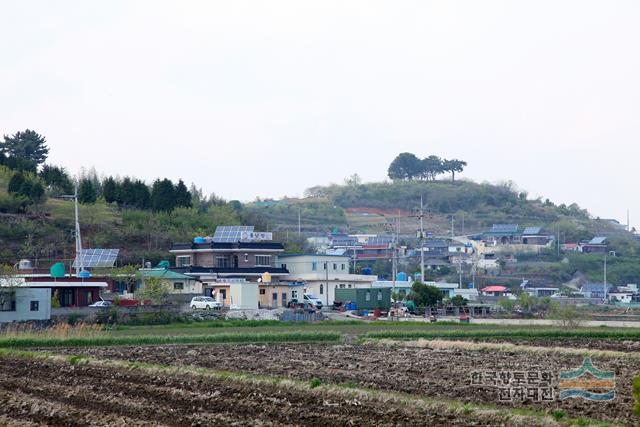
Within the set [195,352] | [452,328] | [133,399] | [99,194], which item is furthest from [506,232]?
[133,399]

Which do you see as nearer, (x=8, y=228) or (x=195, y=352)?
(x=195, y=352)

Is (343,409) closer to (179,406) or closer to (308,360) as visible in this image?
(179,406)

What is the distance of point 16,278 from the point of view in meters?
61.5

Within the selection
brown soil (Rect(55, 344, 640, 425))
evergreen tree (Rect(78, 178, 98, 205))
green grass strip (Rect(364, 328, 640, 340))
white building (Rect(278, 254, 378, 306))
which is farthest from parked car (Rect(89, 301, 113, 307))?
evergreen tree (Rect(78, 178, 98, 205))

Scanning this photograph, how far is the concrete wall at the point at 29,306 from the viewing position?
188 feet

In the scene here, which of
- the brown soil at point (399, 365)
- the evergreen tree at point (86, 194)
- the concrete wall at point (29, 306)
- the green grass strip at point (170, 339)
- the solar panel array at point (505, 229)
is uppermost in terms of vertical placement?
the solar panel array at point (505, 229)

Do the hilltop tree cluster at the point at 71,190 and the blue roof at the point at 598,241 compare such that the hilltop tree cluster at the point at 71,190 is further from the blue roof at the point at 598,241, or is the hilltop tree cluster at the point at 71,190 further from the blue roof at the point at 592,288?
the blue roof at the point at 598,241

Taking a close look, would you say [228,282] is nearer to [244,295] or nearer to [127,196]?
[244,295]

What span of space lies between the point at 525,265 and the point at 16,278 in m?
109

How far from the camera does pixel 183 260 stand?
9181cm

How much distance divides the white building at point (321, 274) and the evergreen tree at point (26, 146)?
1824 inches

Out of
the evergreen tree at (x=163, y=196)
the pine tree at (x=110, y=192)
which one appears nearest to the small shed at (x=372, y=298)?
the evergreen tree at (x=163, y=196)

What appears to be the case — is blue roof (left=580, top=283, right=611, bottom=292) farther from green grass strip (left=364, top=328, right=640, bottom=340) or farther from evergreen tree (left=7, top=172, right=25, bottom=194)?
green grass strip (left=364, top=328, right=640, bottom=340)

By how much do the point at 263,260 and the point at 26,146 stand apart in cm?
4862
